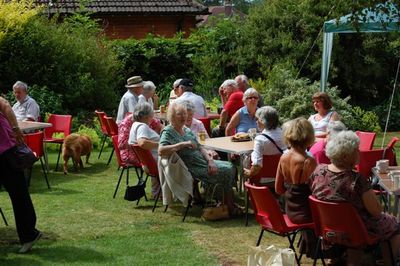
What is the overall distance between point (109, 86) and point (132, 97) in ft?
19.7

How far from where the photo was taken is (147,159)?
8242mm

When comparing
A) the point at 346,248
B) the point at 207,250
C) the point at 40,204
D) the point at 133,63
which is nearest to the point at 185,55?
the point at 133,63

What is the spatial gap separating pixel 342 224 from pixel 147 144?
339 cm

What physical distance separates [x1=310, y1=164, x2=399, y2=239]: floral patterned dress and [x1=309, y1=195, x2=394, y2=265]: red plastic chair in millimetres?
84

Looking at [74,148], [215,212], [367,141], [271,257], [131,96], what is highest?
[131,96]

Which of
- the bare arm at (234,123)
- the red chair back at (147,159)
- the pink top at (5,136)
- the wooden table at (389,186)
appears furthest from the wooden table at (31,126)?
the wooden table at (389,186)

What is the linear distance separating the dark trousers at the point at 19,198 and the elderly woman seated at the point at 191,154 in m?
1.69

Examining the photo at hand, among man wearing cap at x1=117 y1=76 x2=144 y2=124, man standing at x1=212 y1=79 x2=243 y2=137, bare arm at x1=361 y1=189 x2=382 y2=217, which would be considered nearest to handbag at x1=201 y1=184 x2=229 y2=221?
man standing at x1=212 y1=79 x2=243 y2=137

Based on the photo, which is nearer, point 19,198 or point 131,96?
point 19,198

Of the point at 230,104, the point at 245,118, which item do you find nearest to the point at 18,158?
the point at 245,118

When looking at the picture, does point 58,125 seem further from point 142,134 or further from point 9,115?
point 9,115

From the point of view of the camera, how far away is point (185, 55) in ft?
62.4

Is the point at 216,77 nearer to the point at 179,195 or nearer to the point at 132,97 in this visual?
the point at 132,97

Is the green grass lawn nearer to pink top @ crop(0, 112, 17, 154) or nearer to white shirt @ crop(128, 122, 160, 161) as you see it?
white shirt @ crop(128, 122, 160, 161)
